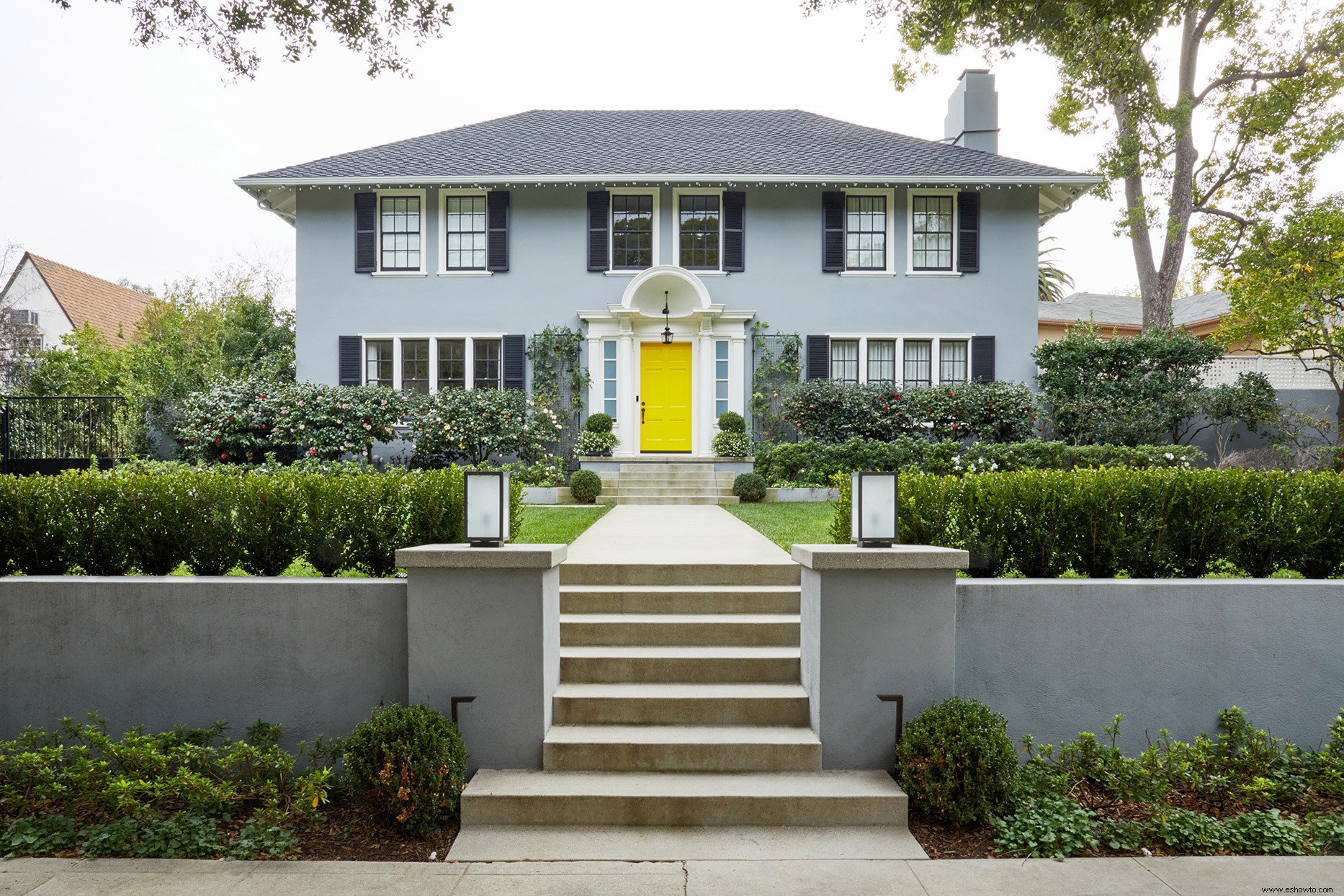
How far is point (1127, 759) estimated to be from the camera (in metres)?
3.62

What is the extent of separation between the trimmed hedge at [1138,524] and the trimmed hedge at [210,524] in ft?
10.0

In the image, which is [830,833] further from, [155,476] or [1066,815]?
[155,476]

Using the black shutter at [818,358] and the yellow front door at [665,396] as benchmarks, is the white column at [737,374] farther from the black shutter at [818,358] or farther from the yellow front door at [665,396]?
the black shutter at [818,358]

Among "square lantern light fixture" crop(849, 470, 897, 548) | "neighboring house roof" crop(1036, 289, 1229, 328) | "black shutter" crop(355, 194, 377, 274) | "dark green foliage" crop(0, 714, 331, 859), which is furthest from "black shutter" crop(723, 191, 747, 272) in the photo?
"neighboring house roof" crop(1036, 289, 1229, 328)

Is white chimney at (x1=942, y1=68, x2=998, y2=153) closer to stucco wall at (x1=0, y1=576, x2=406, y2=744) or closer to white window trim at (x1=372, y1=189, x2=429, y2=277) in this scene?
white window trim at (x1=372, y1=189, x2=429, y2=277)

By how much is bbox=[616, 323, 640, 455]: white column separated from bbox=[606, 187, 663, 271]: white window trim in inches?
41.7

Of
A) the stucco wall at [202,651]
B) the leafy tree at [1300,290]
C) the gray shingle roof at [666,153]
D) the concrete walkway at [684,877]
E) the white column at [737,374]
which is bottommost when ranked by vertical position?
the concrete walkway at [684,877]

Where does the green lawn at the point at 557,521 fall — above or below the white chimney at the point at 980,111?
below

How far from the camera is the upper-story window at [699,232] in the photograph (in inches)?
545

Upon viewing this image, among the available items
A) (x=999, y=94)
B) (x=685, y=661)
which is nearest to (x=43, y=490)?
(x=685, y=661)

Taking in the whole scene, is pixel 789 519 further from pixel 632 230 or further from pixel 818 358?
pixel 632 230

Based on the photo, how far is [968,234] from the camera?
1370cm

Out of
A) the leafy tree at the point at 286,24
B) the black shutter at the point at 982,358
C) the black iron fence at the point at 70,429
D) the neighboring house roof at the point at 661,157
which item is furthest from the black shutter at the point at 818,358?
the black iron fence at the point at 70,429

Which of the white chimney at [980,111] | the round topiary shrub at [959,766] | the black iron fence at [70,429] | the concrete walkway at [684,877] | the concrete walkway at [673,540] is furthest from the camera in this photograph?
the white chimney at [980,111]
